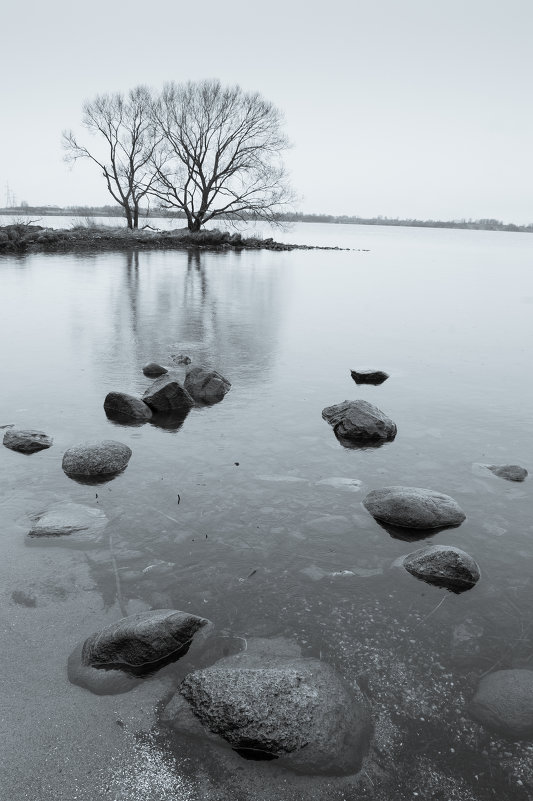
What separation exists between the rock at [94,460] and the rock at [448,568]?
332cm

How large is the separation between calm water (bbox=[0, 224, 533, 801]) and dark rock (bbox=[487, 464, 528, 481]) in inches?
6.6

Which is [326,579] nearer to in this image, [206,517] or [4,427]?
[206,517]

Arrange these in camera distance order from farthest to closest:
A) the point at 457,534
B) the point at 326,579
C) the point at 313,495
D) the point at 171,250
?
the point at 171,250 → the point at 313,495 → the point at 457,534 → the point at 326,579

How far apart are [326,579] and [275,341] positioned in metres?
9.32

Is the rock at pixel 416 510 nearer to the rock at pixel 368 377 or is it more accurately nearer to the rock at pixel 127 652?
the rock at pixel 127 652

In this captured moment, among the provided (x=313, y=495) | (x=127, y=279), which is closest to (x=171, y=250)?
(x=127, y=279)

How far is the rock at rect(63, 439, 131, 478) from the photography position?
239 inches

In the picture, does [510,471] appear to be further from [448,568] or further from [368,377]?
[368,377]

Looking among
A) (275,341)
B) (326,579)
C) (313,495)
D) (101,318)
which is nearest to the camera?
(326,579)

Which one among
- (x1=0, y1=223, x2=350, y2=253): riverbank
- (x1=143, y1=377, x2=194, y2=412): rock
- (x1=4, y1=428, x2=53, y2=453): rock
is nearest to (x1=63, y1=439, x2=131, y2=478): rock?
(x1=4, y1=428, x2=53, y2=453): rock

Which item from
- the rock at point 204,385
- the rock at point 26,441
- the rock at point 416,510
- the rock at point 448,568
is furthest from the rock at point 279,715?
the rock at point 204,385

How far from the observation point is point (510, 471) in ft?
20.8

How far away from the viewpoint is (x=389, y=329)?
15641 mm

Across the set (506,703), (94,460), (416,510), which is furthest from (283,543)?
(94,460)
